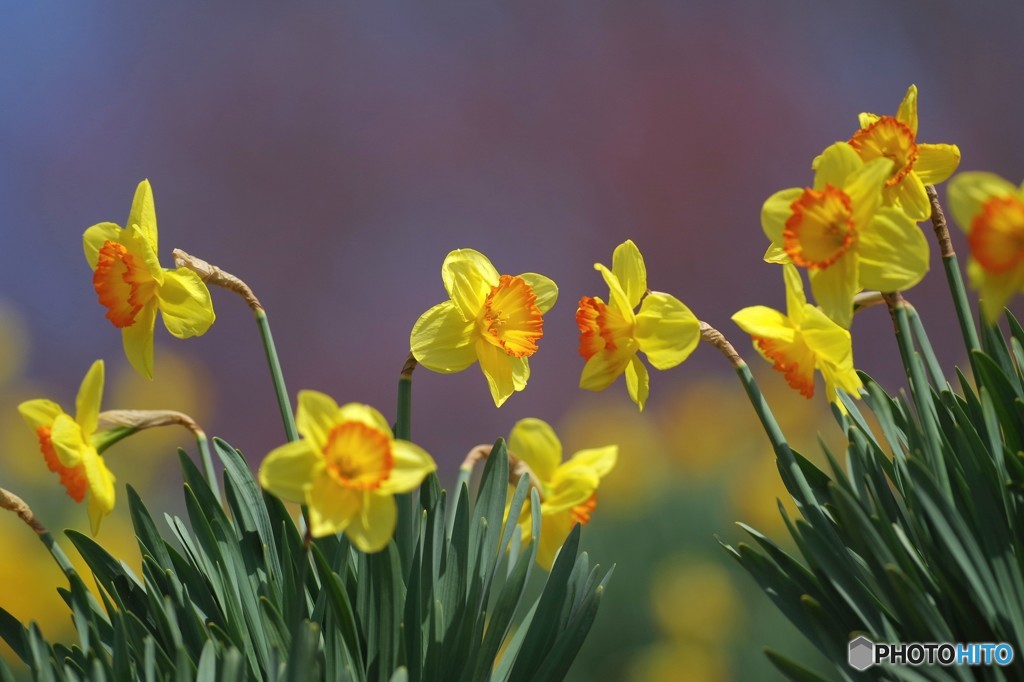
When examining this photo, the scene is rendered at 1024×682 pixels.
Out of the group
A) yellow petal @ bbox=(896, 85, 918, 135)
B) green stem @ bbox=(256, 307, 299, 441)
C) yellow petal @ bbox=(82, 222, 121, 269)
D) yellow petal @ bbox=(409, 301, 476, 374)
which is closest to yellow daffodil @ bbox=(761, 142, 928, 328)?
yellow petal @ bbox=(896, 85, 918, 135)

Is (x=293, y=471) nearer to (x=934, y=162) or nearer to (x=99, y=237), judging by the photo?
(x=99, y=237)

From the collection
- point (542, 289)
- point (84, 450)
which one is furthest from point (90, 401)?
point (542, 289)

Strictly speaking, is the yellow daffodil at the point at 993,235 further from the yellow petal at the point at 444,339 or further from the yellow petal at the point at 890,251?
the yellow petal at the point at 444,339

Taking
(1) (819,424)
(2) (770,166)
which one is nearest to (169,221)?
(2) (770,166)

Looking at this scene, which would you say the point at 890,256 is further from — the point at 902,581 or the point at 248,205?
the point at 248,205

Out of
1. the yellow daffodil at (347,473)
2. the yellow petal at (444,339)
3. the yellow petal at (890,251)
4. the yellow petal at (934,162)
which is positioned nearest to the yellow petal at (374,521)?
the yellow daffodil at (347,473)
